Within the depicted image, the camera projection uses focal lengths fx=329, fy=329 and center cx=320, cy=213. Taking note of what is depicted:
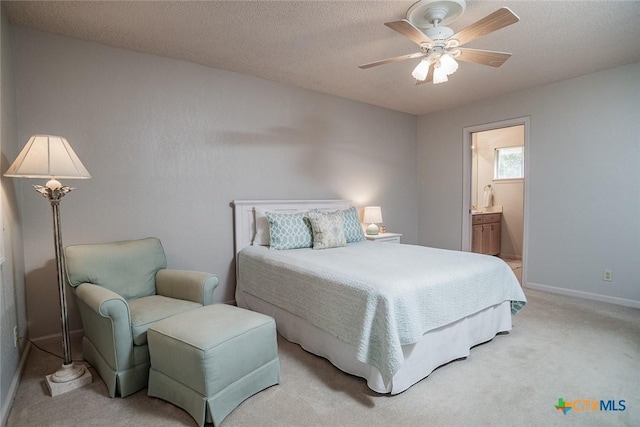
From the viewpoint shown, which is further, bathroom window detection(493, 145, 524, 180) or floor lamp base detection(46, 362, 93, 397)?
bathroom window detection(493, 145, 524, 180)

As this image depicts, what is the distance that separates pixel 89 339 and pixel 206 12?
241cm

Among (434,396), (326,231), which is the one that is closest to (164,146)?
(326,231)

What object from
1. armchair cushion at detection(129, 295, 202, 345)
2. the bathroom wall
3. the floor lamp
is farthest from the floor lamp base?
the bathroom wall

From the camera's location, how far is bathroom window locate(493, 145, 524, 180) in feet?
19.4

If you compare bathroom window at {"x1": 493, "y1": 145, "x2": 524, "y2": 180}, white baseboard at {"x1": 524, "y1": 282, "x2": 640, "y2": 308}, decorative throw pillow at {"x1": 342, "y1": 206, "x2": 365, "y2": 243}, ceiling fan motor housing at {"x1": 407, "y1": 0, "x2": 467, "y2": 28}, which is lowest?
white baseboard at {"x1": 524, "y1": 282, "x2": 640, "y2": 308}

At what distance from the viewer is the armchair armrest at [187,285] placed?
236 centimetres

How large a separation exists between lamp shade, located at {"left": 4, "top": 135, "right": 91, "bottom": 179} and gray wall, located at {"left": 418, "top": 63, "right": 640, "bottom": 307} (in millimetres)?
4617

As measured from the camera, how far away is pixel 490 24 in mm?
1901

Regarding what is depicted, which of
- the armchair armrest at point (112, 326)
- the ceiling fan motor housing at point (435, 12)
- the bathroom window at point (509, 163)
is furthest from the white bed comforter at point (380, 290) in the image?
the bathroom window at point (509, 163)

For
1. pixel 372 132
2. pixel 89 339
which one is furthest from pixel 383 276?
pixel 372 132

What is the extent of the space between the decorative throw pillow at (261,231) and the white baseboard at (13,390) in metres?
1.95

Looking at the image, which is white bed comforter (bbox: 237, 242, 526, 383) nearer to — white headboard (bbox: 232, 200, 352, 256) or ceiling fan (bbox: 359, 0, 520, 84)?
white headboard (bbox: 232, 200, 352, 256)

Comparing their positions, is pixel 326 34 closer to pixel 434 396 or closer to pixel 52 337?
pixel 434 396

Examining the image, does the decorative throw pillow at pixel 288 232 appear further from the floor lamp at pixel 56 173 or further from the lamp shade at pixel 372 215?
the floor lamp at pixel 56 173
